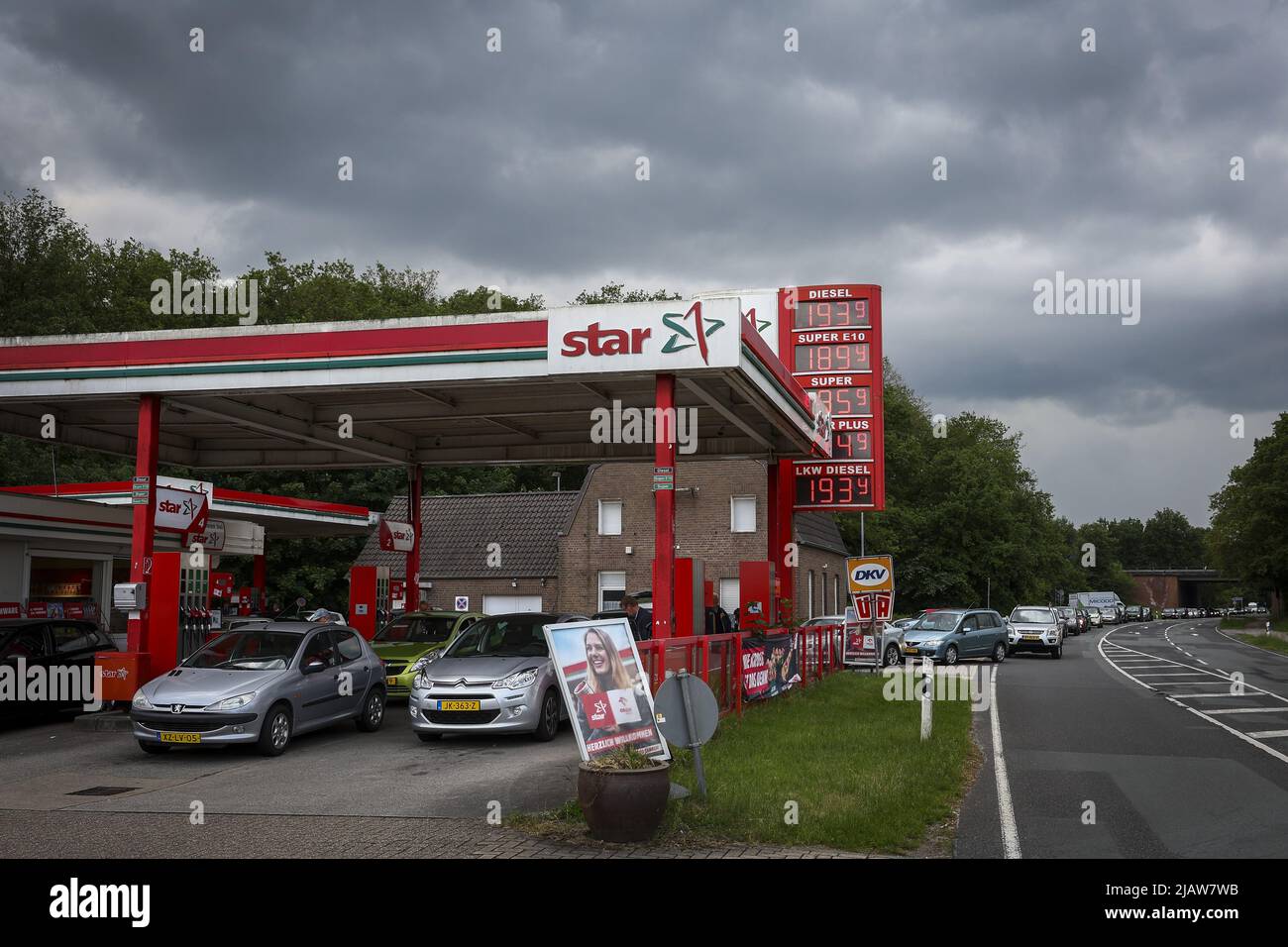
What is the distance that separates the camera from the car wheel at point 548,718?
13609 mm

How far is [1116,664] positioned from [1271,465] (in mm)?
37326

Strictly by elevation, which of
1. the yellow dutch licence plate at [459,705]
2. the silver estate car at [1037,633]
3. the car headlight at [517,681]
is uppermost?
the car headlight at [517,681]

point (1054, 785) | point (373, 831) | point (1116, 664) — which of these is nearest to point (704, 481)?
point (1116, 664)

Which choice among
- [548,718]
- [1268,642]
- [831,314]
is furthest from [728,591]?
[1268,642]

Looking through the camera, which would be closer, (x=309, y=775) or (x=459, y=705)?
(x=309, y=775)

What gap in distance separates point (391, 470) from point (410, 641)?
31859 millimetres

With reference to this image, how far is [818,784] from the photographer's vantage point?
10133mm

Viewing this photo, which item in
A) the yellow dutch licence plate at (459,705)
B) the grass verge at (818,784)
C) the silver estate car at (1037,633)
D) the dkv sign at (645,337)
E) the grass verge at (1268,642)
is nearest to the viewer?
the grass verge at (818,784)

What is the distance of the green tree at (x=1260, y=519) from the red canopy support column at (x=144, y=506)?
58749 mm

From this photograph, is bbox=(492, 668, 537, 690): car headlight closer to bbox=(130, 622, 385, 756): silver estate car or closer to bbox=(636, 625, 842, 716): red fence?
bbox=(636, 625, 842, 716): red fence

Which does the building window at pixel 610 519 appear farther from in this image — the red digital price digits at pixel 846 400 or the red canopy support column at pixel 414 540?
the red digital price digits at pixel 846 400

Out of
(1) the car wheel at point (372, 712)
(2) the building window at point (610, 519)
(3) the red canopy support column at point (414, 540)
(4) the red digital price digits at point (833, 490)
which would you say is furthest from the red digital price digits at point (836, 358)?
(2) the building window at point (610, 519)

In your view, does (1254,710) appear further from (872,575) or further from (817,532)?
(817,532)

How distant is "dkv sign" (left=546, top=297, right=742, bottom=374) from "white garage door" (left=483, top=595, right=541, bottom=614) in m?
27.2
